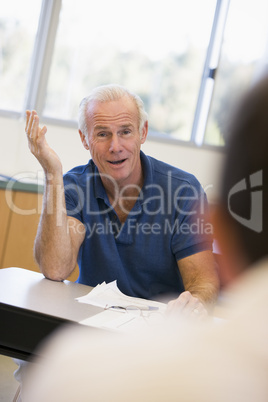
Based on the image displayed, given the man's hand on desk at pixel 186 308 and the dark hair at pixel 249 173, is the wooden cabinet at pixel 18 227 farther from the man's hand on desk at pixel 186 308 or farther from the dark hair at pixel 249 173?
the dark hair at pixel 249 173

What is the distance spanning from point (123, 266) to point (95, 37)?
2.36m

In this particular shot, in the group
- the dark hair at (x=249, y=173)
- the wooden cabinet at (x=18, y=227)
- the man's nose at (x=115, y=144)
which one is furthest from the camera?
the wooden cabinet at (x=18, y=227)

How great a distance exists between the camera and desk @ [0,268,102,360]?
4.25 feet

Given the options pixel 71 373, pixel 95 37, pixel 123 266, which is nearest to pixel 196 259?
pixel 123 266

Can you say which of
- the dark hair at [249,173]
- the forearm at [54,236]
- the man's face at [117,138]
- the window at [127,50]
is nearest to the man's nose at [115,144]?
the man's face at [117,138]

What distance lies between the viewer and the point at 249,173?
40cm

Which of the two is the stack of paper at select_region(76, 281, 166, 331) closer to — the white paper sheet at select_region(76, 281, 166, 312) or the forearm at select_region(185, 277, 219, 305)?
the white paper sheet at select_region(76, 281, 166, 312)

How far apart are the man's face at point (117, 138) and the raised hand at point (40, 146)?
210mm

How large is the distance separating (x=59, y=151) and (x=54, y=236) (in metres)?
1.98

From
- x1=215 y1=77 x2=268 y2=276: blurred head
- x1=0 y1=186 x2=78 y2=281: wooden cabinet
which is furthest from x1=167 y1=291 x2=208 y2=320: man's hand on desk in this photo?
x1=0 y1=186 x2=78 y2=281: wooden cabinet

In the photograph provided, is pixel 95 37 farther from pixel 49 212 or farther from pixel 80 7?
pixel 49 212

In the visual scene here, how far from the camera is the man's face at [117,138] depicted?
79.7 inches

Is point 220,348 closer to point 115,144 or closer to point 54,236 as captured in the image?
point 54,236

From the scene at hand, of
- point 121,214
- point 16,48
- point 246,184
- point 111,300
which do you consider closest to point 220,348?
point 246,184
